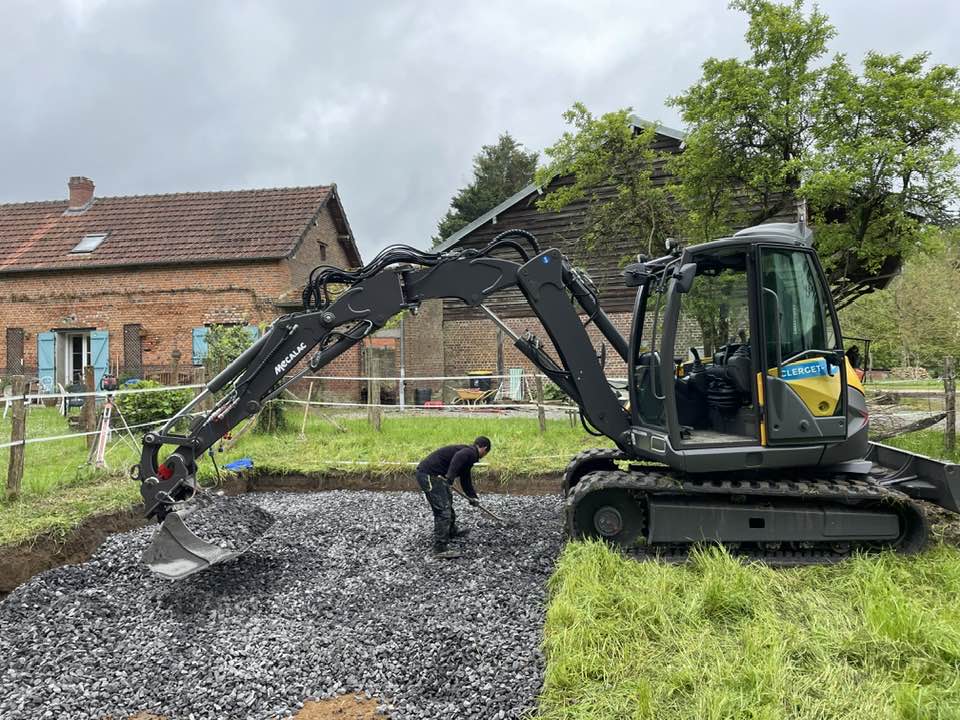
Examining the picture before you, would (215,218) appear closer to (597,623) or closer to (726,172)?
(726,172)

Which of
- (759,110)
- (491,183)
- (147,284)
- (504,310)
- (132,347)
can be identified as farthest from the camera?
(491,183)

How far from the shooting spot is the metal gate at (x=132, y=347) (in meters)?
20.1

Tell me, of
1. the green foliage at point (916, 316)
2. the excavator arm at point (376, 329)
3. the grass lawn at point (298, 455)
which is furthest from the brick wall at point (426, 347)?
the green foliage at point (916, 316)

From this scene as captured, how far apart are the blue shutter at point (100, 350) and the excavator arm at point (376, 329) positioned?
54.1 ft

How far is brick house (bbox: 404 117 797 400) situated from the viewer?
18.2 m

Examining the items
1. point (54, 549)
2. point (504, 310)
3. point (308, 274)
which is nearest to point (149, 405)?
point (54, 549)

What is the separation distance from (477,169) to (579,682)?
40914 mm

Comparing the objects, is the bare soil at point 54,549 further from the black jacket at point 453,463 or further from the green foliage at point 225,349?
the green foliage at point 225,349

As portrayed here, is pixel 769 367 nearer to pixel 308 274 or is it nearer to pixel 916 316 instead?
pixel 308 274

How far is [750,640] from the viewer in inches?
149

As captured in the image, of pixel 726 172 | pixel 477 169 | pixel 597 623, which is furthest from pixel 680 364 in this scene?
pixel 477 169

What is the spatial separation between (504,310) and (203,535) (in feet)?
45.1

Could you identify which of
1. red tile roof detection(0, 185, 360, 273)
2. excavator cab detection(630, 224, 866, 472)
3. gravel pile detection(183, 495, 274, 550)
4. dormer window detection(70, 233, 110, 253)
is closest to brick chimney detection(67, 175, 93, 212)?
red tile roof detection(0, 185, 360, 273)

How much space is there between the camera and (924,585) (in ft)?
15.5
